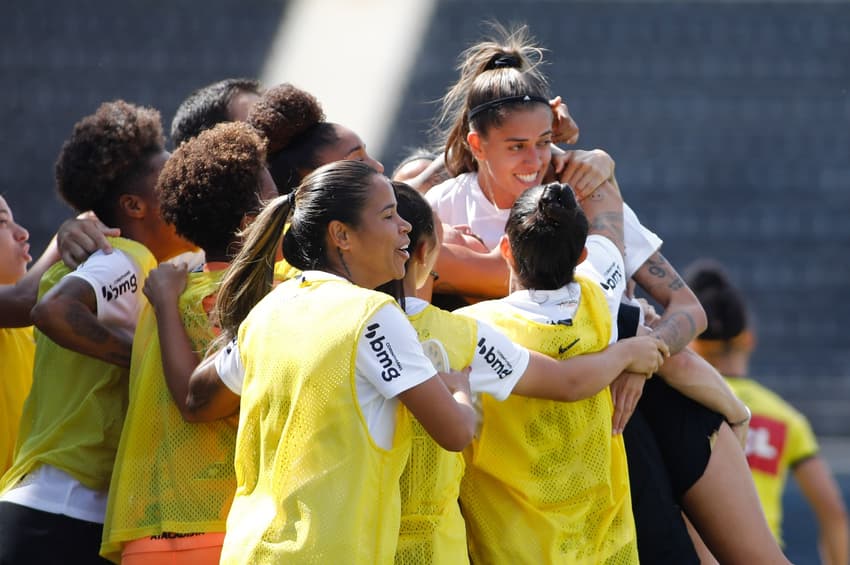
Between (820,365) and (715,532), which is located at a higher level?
(715,532)

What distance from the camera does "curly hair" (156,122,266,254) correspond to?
3.46 metres

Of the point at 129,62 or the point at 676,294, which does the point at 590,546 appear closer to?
the point at 676,294

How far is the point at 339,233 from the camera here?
123 inches

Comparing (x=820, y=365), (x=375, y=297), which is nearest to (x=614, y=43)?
(x=820, y=365)

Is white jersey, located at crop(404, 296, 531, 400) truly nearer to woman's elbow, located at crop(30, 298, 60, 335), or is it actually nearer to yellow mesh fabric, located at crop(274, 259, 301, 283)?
yellow mesh fabric, located at crop(274, 259, 301, 283)

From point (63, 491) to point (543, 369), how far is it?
4.17 ft

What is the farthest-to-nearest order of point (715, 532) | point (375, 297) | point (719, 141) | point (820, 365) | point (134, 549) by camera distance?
point (719, 141) → point (820, 365) → point (715, 532) → point (134, 549) → point (375, 297)

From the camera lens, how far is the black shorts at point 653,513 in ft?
12.6

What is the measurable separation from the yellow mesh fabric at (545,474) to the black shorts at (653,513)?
0.95 feet

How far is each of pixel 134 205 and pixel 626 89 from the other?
15.2m

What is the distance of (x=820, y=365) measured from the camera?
1706 cm

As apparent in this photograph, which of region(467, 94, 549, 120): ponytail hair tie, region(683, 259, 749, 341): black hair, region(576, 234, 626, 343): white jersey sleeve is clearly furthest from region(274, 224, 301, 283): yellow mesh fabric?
region(683, 259, 749, 341): black hair

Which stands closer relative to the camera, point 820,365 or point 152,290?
point 152,290

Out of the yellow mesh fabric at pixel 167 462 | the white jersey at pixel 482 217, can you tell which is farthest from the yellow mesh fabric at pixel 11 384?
the white jersey at pixel 482 217
